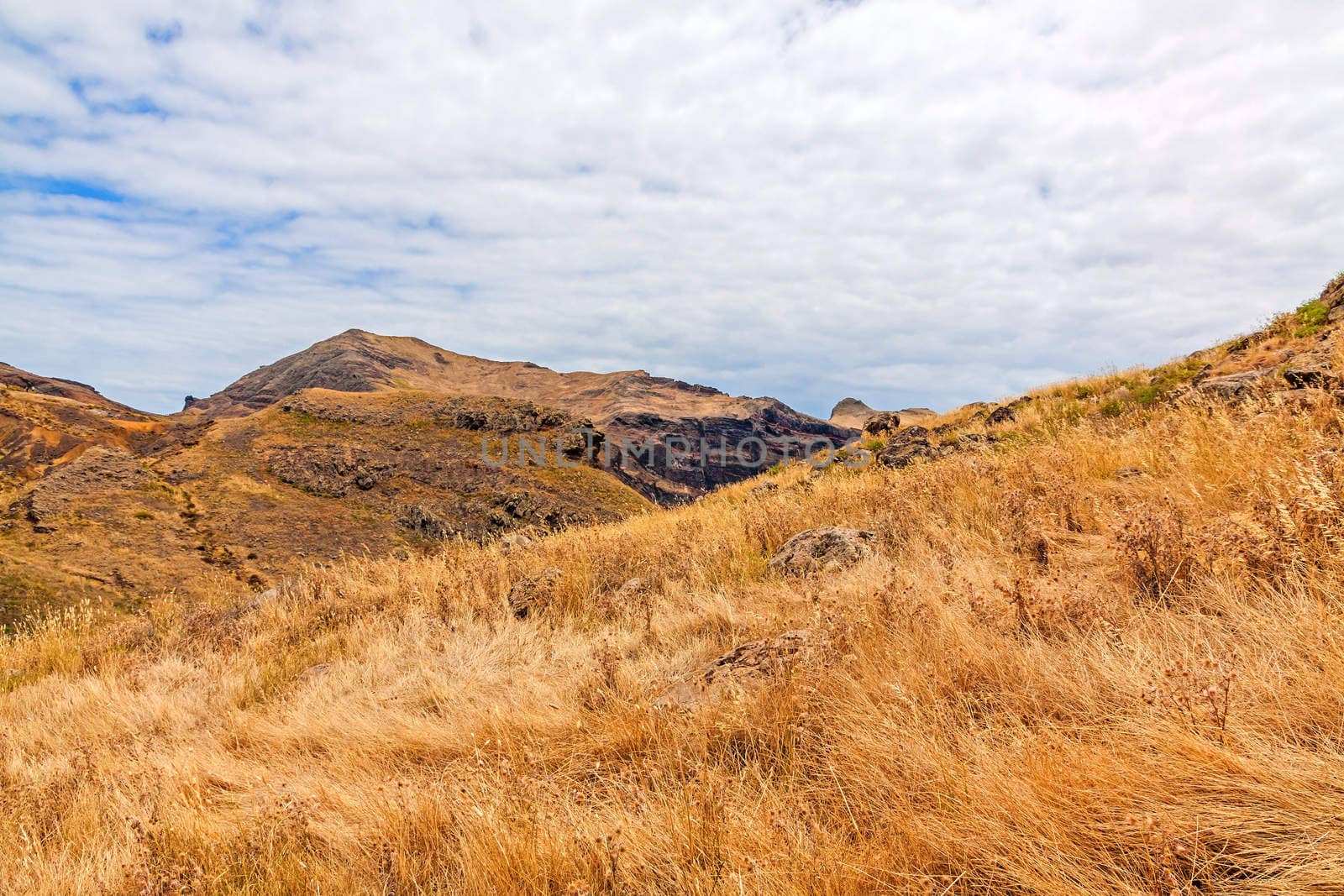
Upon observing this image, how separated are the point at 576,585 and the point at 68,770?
3.56m

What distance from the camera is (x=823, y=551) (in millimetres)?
4992

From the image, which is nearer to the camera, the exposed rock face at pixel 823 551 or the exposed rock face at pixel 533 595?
the exposed rock face at pixel 823 551

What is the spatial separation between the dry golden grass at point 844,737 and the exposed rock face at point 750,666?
111 millimetres

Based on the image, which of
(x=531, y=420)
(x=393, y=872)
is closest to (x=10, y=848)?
(x=393, y=872)

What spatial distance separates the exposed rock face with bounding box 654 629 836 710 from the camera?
9.24ft

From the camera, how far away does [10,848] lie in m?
2.60

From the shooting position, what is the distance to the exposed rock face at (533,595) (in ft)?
18.6

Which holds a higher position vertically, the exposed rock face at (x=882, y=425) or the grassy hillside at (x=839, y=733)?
the exposed rock face at (x=882, y=425)

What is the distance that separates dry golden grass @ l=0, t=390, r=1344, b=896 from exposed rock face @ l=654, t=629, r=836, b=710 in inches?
4.4

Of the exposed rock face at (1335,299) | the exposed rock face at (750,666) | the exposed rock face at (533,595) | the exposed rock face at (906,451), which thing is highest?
the exposed rock face at (1335,299)

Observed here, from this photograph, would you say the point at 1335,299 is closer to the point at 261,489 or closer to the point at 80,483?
the point at 261,489

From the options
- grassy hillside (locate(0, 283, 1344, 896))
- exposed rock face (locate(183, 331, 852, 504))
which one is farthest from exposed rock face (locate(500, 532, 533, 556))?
exposed rock face (locate(183, 331, 852, 504))

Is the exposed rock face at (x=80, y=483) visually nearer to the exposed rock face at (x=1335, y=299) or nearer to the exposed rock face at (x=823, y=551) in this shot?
the exposed rock face at (x=823, y=551)

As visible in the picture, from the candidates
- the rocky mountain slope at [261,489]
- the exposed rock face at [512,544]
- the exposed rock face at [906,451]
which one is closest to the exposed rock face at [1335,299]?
the exposed rock face at [906,451]
